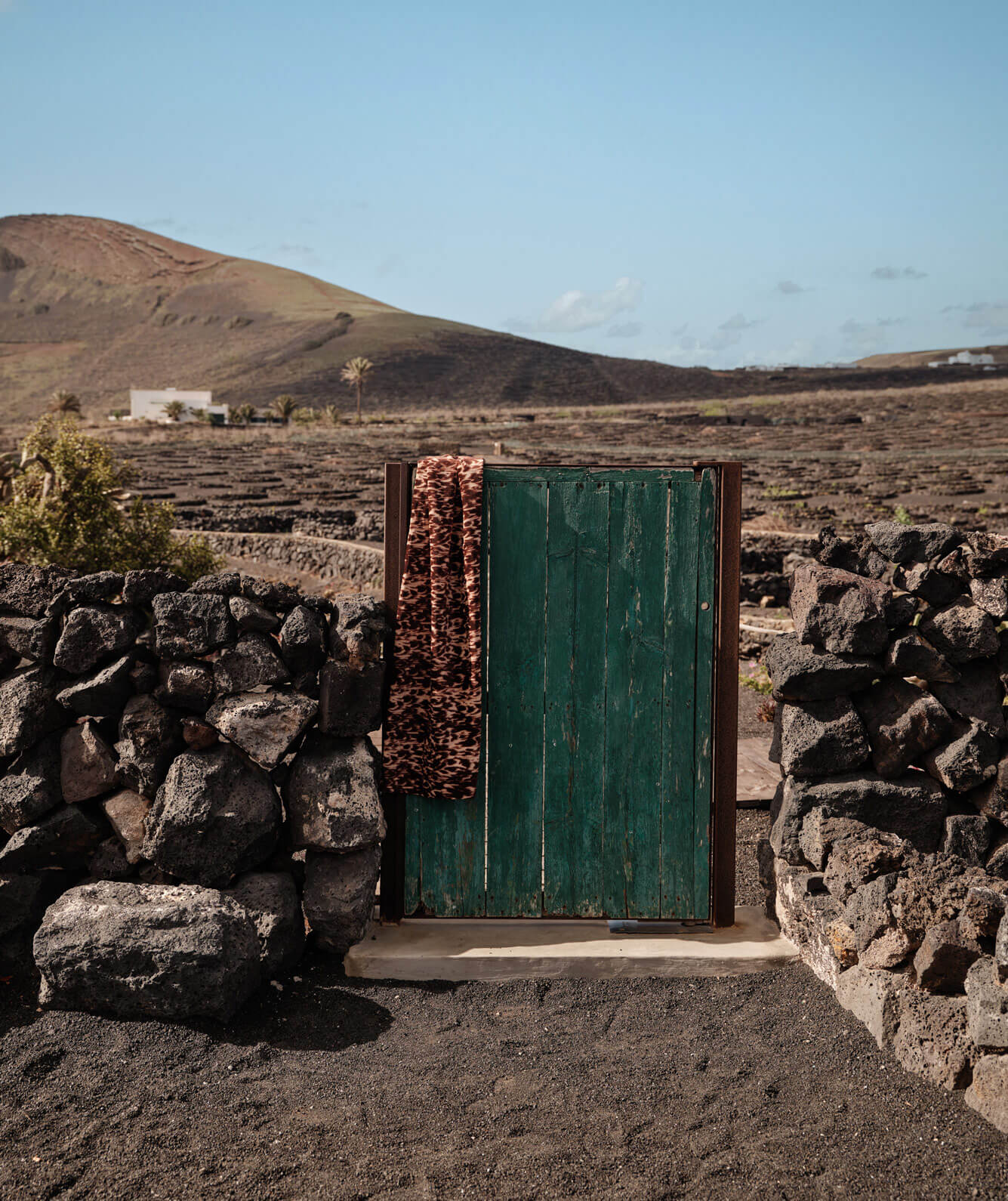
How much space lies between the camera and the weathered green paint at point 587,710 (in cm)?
454

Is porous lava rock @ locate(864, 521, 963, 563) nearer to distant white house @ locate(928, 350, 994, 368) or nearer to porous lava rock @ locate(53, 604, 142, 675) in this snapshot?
porous lava rock @ locate(53, 604, 142, 675)

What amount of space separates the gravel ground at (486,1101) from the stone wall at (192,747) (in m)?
0.48

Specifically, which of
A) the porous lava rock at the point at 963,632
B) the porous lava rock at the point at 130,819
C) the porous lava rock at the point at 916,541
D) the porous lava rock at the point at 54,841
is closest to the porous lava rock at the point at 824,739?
the porous lava rock at the point at 963,632

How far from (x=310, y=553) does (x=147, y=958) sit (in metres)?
20.1

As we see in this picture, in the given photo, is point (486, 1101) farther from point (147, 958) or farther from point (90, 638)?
point (90, 638)

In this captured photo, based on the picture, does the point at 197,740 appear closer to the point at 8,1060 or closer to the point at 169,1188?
the point at 8,1060

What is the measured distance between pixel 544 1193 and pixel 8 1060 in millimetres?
2070

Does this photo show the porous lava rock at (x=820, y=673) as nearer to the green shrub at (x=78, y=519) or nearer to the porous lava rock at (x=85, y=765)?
the porous lava rock at (x=85, y=765)

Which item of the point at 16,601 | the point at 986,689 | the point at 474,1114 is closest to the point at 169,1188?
the point at 474,1114

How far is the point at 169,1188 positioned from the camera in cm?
297

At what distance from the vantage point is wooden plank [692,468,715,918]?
4543 millimetres

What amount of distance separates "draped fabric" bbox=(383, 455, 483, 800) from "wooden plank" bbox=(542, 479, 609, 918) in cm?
37

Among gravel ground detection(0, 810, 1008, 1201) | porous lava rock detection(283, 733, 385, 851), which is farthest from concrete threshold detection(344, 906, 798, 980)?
porous lava rock detection(283, 733, 385, 851)

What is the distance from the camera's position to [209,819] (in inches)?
169
